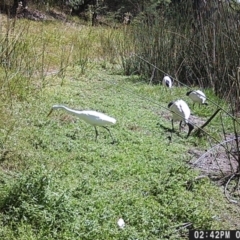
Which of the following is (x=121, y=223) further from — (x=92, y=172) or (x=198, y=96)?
(x=198, y=96)

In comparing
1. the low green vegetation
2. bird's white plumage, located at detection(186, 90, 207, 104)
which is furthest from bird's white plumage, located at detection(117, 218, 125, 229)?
bird's white plumage, located at detection(186, 90, 207, 104)

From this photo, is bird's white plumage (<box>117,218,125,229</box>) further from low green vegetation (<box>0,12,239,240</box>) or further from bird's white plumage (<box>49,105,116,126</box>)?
bird's white plumage (<box>49,105,116,126</box>)

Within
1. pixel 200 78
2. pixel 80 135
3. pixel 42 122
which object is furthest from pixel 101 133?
pixel 200 78

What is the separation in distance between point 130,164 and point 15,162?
0.78 metres

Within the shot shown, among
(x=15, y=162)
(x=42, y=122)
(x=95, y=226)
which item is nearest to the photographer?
(x=95, y=226)

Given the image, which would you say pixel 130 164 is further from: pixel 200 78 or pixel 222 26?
pixel 200 78

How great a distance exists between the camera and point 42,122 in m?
3.90
